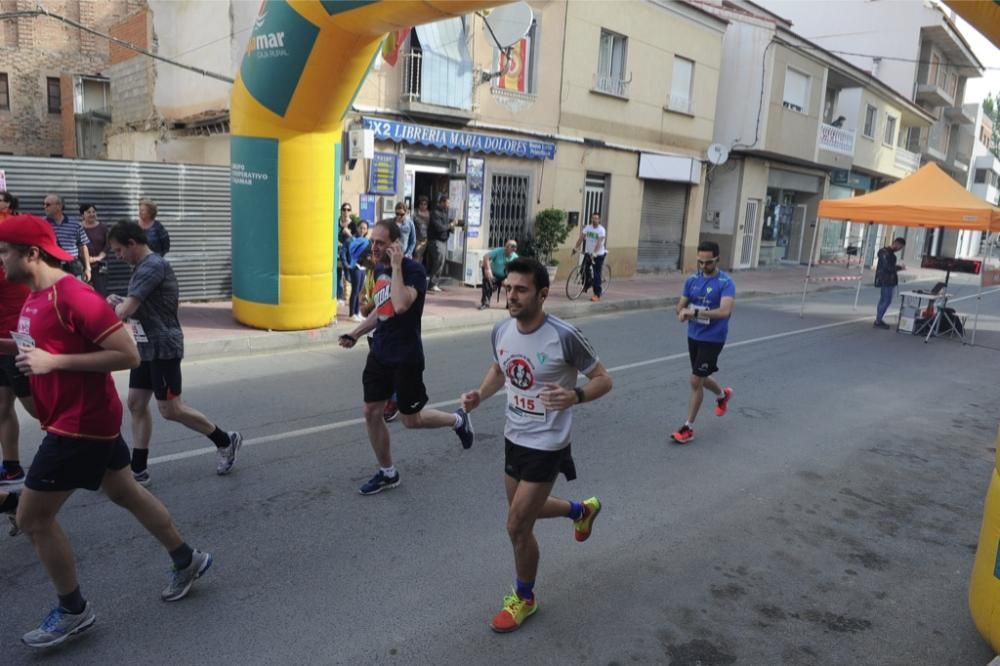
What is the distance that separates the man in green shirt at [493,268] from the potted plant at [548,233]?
11.8 feet

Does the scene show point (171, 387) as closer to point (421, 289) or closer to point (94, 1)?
point (421, 289)

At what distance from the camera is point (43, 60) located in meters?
23.9

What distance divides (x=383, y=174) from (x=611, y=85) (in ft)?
26.4

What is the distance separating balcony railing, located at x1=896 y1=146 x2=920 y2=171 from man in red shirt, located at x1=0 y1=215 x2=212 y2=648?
128 feet

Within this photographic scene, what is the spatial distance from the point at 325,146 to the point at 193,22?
767 cm

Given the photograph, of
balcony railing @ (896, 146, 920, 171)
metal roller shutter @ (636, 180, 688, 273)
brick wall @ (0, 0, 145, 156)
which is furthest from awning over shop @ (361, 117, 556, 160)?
balcony railing @ (896, 146, 920, 171)

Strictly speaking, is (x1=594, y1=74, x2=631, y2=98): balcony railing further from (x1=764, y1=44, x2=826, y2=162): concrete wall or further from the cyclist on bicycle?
(x1=764, y1=44, x2=826, y2=162): concrete wall

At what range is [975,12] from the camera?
10.1 ft

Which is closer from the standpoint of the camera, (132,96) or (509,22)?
(509,22)

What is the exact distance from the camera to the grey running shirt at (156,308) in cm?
445

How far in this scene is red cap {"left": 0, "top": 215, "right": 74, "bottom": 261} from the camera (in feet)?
9.69

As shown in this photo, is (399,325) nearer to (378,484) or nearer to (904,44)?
(378,484)

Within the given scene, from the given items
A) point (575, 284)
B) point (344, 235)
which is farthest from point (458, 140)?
point (344, 235)

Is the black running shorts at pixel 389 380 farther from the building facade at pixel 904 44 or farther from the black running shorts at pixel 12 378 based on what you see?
the building facade at pixel 904 44
